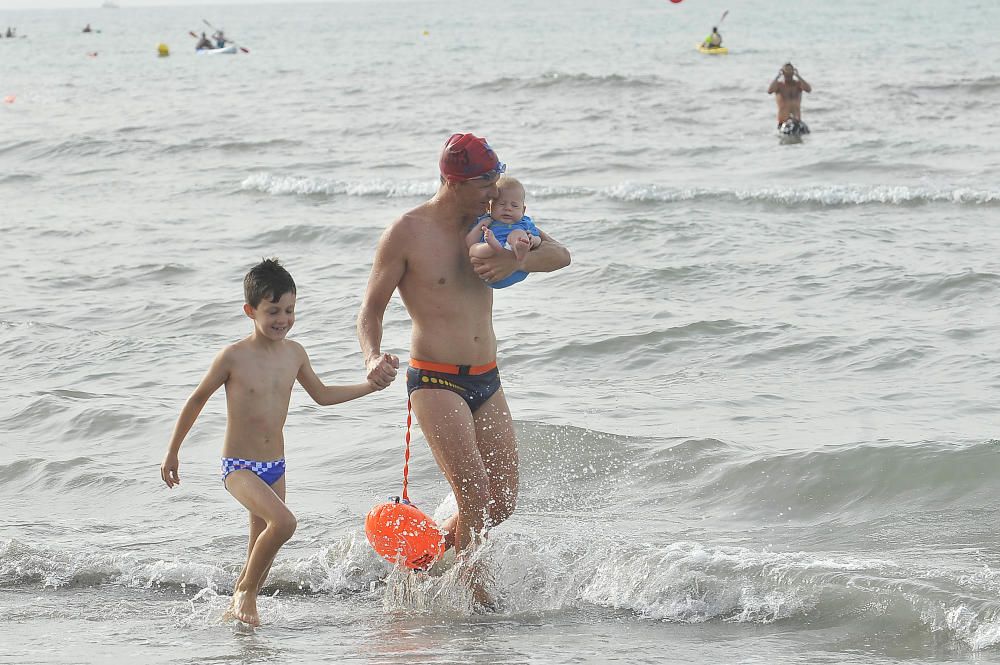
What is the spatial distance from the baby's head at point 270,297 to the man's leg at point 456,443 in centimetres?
62

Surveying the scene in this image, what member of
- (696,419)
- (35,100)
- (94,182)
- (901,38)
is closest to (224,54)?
(35,100)

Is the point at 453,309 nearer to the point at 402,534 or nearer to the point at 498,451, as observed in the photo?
the point at 498,451

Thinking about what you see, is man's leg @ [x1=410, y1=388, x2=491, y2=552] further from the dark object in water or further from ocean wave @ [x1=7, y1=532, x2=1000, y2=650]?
the dark object in water

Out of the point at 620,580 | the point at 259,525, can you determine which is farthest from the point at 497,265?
the point at 620,580

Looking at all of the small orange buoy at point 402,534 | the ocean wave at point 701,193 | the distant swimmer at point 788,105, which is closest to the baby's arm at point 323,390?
the small orange buoy at point 402,534

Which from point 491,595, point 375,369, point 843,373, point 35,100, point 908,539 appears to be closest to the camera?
point 375,369

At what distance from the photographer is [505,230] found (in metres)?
5.05

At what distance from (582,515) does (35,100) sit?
34.1 meters

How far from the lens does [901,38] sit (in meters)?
55.8

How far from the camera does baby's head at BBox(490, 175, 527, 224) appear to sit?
5090mm

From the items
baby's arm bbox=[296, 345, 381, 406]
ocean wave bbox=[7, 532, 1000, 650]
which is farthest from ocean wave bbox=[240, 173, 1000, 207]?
baby's arm bbox=[296, 345, 381, 406]

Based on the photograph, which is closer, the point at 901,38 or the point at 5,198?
the point at 5,198

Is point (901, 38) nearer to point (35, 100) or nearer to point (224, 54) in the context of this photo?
point (224, 54)

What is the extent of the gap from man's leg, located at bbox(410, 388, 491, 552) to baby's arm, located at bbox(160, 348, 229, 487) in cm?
78
